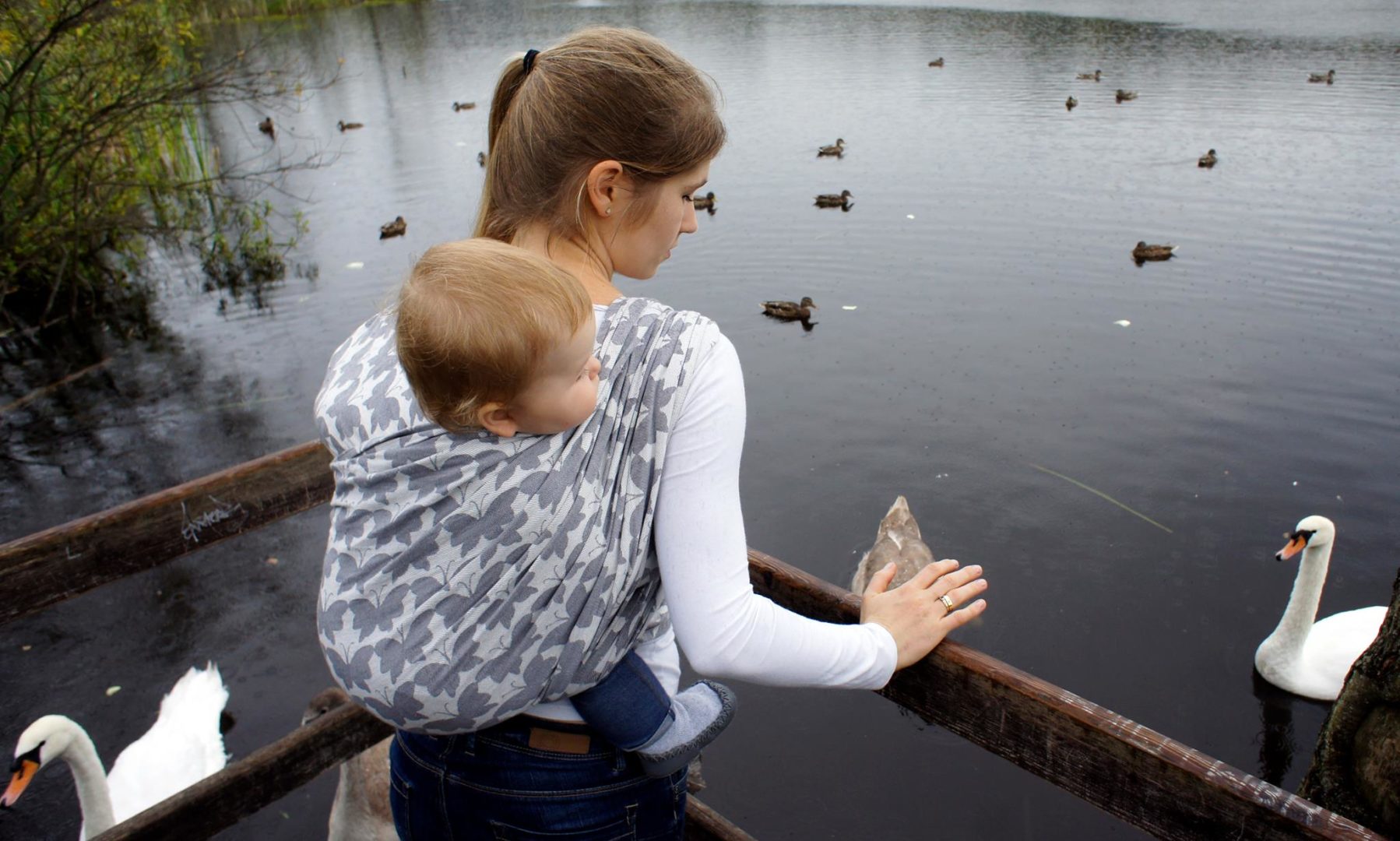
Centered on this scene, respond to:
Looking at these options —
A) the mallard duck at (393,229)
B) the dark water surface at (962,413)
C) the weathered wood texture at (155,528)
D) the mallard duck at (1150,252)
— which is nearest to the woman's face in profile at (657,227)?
the dark water surface at (962,413)

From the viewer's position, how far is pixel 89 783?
3.82m

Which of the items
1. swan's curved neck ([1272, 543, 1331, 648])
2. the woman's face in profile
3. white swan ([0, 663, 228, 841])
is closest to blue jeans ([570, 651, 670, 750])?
the woman's face in profile

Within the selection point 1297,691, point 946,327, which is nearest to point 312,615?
point 1297,691

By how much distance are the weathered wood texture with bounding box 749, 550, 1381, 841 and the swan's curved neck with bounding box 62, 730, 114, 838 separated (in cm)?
337

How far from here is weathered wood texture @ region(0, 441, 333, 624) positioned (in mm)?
2455

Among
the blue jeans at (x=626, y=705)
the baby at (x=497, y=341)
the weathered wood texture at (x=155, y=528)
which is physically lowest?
the weathered wood texture at (x=155, y=528)

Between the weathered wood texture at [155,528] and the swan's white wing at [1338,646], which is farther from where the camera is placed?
the swan's white wing at [1338,646]

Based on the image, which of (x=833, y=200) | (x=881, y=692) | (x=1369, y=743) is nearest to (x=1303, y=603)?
(x=1369, y=743)

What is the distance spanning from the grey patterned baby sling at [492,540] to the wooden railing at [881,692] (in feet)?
2.31

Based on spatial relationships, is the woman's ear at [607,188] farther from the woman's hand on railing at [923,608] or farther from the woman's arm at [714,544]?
the woman's hand on railing at [923,608]

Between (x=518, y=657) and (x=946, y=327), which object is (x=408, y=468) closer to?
(x=518, y=657)

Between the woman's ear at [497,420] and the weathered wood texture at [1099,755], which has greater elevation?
the woman's ear at [497,420]

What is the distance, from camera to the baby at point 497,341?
1308 mm

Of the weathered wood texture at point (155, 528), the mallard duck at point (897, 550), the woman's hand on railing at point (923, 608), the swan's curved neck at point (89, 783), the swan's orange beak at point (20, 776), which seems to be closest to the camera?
the woman's hand on railing at point (923, 608)
